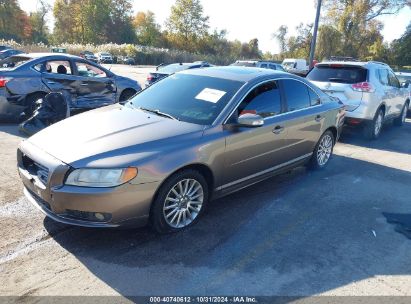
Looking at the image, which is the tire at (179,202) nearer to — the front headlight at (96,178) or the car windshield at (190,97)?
the front headlight at (96,178)

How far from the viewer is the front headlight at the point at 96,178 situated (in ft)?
11.1

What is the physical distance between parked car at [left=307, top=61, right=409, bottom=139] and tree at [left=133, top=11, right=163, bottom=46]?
81.5 m

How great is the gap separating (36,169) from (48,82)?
5422 mm

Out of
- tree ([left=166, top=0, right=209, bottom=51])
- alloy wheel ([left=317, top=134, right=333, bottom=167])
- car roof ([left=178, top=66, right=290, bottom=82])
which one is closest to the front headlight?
car roof ([left=178, top=66, right=290, bottom=82])

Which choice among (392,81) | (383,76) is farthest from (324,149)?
(392,81)

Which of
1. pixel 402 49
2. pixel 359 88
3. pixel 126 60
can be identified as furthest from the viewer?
pixel 126 60

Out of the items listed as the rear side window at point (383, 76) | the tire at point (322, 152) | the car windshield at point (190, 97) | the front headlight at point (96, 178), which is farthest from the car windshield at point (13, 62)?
the rear side window at point (383, 76)

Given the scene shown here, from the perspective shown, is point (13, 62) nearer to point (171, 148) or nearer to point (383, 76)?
point (171, 148)

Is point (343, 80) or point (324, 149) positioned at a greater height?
point (343, 80)

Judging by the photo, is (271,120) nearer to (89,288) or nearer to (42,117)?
(89,288)

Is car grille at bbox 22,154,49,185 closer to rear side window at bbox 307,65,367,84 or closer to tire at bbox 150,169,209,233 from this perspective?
tire at bbox 150,169,209,233

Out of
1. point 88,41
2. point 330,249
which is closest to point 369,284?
point 330,249

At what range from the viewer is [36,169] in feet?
12.4

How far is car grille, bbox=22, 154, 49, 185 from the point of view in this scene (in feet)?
11.7
